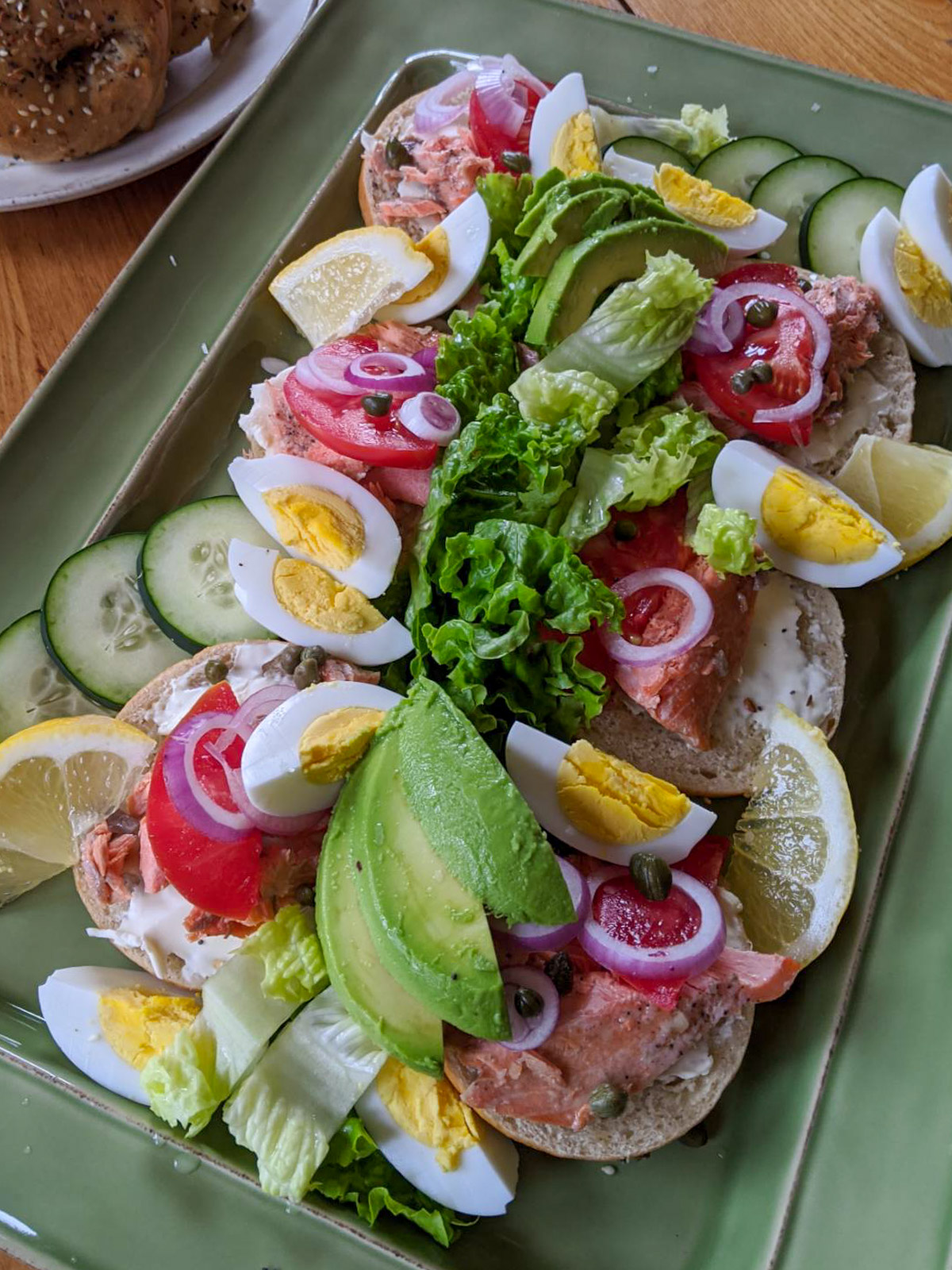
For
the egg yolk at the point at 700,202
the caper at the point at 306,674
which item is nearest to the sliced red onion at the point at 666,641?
the caper at the point at 306,674

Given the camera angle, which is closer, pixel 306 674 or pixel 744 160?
pixel 306 674

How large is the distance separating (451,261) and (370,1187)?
2348 mm

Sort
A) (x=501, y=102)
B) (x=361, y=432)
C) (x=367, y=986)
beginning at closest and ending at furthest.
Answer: (x=367, y=986)
(x=361, y=432)
(x=501, y=102)

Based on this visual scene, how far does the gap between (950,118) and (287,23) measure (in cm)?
227

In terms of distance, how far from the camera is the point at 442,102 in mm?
3264

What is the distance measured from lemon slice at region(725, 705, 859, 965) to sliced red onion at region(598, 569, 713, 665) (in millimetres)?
303

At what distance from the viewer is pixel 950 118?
3256mm

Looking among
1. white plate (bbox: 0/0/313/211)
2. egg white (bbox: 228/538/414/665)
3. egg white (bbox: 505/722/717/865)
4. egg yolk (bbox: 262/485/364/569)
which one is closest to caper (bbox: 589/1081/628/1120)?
egg white (bbox: 505/722/717/865)

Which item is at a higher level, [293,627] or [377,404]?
[377,404]

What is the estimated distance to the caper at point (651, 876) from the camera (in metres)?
2.19

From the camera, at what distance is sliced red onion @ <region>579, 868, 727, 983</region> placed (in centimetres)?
213

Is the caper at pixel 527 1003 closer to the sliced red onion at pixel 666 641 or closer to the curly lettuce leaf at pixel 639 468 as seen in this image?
the sliced red onion at pixel 666 641

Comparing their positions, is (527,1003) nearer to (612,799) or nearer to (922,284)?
(612,799)

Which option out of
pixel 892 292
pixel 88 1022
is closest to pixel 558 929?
pixel 88 1022
